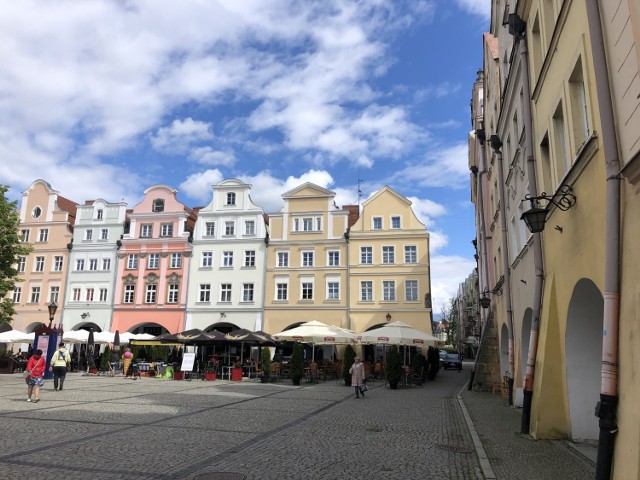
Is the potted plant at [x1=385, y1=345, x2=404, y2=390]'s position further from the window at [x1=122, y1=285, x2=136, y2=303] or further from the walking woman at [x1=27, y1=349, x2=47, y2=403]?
the window at [x1=122, y1=285, x2=136, y2=303]

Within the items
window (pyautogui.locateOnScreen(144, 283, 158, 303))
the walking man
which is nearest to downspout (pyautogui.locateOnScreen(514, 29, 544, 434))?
the walking man

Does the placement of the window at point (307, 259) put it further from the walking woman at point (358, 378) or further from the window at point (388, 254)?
the walking woman at point (358, 378)

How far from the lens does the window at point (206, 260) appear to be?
143ft

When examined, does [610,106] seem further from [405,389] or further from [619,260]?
[405,389]

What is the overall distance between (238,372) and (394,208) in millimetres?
20870

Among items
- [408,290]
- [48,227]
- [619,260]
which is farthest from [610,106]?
[48,227]

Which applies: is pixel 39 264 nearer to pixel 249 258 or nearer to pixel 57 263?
pixel 57 263

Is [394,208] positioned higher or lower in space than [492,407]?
higher

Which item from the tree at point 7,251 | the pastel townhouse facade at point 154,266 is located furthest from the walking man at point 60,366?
the pastel townhouse facade at point 154,266

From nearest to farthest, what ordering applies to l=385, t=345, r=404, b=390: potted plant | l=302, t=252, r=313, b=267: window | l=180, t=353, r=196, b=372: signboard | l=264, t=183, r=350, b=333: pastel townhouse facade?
l=385, t=345, r=404, b=390: potted plant < l=180, t=353, r=196, b=372: signboard < l=264, t=183, r=350, b=333: pastel townhouse facade < l=302, t=252, r=313, b=267: window

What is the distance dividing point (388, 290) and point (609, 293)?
34.3 meters

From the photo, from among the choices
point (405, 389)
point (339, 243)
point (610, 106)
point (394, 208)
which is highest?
point (394, 208)

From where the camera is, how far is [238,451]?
9.03 meters

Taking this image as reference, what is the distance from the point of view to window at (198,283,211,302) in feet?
141
